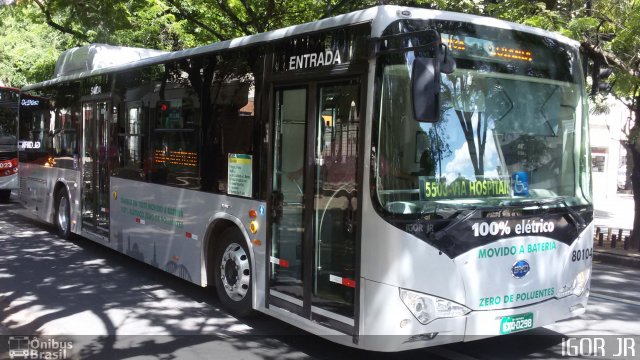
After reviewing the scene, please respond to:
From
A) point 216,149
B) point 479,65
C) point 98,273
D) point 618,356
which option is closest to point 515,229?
point 479,65

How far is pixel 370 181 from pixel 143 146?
15.8 ft

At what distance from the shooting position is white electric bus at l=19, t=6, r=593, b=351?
175 inches

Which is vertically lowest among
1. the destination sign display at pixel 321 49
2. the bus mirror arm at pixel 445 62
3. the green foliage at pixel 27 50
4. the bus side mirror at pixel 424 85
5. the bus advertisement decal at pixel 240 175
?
the bus advertisement decal at pixel 240 175

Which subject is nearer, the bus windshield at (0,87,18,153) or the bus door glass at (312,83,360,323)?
the bus door glass at (312,83,360,323)

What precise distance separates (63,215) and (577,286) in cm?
964

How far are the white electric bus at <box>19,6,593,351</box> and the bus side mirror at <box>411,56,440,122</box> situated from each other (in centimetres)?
1

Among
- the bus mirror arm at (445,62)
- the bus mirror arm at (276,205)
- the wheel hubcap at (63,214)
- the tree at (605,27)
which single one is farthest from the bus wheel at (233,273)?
the tree at (605,27)

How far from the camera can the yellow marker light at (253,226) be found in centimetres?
588

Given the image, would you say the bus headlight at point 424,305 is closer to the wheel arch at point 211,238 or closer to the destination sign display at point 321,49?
the destination sign display at point 321,49

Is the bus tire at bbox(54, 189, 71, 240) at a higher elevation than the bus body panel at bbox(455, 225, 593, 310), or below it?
below

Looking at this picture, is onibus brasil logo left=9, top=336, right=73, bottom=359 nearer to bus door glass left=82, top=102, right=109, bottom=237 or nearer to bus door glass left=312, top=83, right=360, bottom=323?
bus door glass left=312, top=83, right=360, bottom=323

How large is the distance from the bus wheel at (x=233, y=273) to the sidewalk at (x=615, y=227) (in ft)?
27.0

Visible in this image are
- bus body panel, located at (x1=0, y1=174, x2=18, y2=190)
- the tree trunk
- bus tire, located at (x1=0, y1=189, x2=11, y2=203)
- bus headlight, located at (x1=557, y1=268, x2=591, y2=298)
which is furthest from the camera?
bus tire, located at (x1=0, y1=189, x2=11, y2=203)

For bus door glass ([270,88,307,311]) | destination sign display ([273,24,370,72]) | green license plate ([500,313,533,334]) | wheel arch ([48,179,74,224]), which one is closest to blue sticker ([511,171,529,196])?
green license plate ([500,313,533,334])
